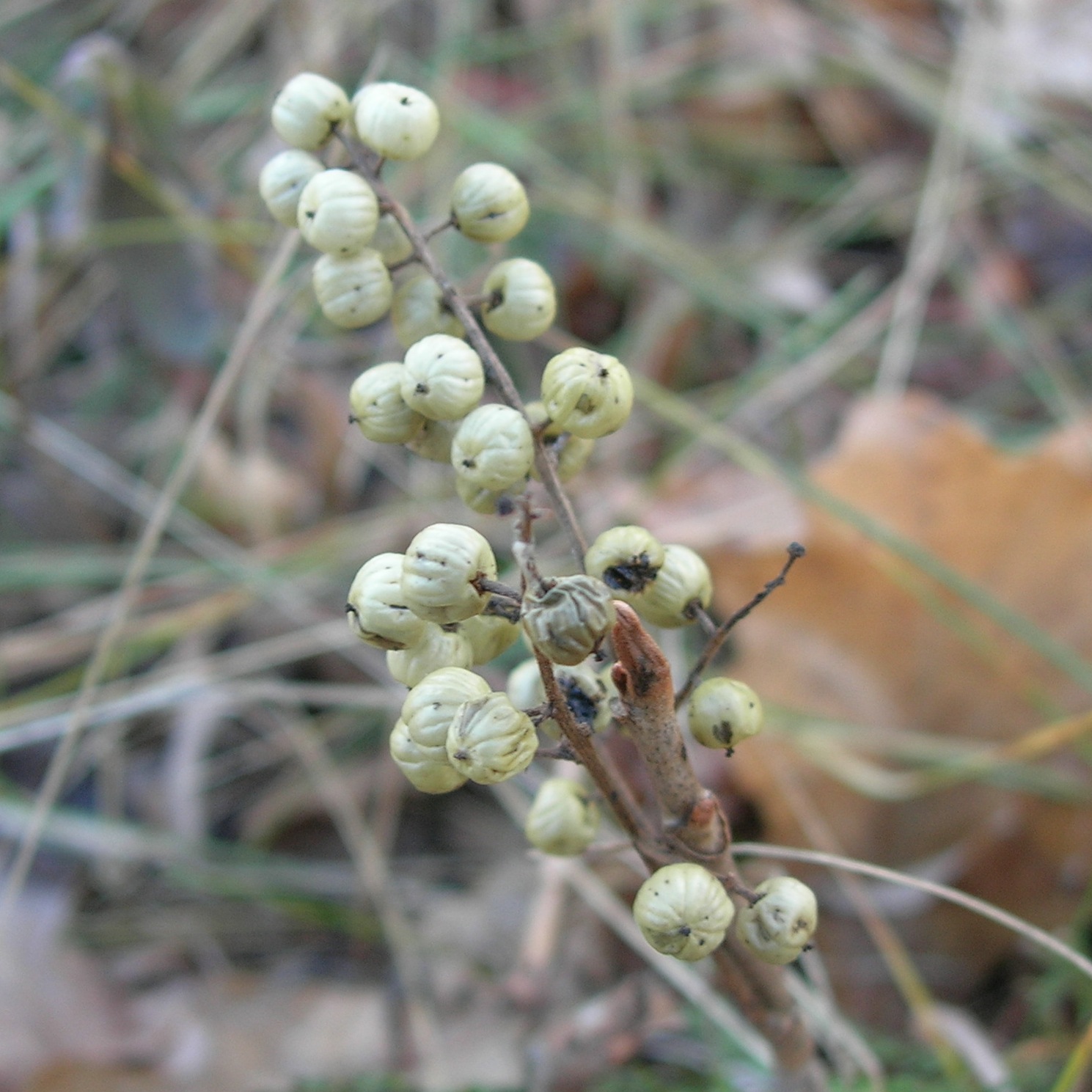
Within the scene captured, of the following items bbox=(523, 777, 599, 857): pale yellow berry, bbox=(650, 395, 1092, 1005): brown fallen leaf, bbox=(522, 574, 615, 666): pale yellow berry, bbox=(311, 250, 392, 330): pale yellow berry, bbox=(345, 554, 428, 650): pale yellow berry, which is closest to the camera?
bbox=(522, 574, 615, 666): pale yellow berry

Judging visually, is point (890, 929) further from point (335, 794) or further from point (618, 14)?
point (618, 14)

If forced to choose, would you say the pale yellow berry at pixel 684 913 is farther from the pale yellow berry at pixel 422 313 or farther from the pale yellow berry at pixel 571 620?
the pale yellow berry at pixel 422 313

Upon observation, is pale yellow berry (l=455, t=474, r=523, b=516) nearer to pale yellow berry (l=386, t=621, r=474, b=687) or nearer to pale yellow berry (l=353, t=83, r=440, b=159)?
pale yellow berry (l=386, t=621, r=474, b=687)

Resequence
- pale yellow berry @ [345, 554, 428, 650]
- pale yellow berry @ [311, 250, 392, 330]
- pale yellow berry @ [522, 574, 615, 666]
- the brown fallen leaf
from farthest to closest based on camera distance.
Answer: the brown fallen leaf, pale yellow berry @ [311, 250, 392, 330], pale yellow berry @ [345, 554, 428, 650], pale yellow berry @ [522, 574, 615, 666]

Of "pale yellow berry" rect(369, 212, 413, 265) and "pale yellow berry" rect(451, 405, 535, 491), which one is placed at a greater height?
"pale yellow berry" rect(369, 212, 413, 265)

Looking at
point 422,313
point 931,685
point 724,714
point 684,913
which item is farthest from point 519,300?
point 931,685

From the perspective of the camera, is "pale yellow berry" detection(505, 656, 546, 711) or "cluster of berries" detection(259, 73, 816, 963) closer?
"cluster of berries" detection(259, 73, 816, 963)

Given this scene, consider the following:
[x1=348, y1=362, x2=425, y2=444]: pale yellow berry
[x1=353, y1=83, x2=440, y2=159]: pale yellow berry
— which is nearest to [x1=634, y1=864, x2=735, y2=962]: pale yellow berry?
[x1=348, y1=362, x2=425, y2=444]: pale yellow berry

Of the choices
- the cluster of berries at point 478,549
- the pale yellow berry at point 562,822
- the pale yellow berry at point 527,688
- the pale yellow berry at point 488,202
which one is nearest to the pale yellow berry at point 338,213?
the cluster of berries at point 478,549
